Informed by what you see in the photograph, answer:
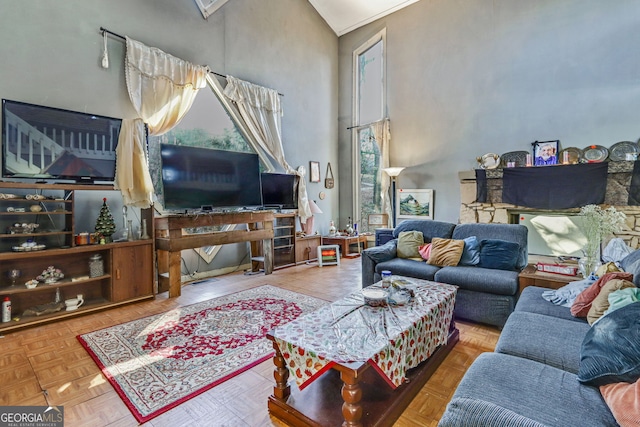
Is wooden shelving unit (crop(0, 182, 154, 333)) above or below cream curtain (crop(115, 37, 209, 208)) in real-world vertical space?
below

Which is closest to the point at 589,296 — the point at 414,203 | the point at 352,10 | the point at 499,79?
the point at 414,203

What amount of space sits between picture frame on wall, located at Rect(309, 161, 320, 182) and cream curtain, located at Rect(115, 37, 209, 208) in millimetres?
2501

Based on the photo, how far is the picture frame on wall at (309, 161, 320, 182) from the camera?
6.11 m

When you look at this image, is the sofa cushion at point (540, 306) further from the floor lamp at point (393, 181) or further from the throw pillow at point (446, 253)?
the floor lamp at point (393, 181)

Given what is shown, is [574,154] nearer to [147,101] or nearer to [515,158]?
[515,158]

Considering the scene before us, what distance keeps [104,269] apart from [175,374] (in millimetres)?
1982

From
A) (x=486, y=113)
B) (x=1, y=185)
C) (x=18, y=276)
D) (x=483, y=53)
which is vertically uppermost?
(x=483, y=53)

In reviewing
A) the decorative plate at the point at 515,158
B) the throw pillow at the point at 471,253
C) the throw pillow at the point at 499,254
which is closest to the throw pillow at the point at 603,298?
the throw pillow at the point at 499,254

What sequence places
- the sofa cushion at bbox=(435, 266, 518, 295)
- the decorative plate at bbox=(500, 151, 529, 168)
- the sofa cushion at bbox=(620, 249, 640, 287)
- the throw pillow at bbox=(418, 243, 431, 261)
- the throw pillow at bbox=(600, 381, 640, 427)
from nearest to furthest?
the throw pillow at bbox=(600, 381, 640, 427)
the sofa cushion at bbox=(620, 249, 640, 287)
the sofa cushion at bbox=(435, 266, 518, 295)
the throw pillow at bbox=(418, 243, 431, 261)
the decorative plate at bbox=(500, 151, 529, 168)

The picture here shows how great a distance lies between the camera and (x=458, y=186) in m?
5.25

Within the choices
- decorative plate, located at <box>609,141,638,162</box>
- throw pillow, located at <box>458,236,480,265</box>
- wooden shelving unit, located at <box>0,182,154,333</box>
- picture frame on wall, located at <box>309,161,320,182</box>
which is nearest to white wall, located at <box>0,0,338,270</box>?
picture frame on wall, located at <box>309,161,320,182</box>

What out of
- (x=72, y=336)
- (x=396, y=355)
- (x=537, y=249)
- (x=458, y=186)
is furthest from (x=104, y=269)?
(x=537, y=249)

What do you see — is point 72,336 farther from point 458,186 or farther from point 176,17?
point 458,186

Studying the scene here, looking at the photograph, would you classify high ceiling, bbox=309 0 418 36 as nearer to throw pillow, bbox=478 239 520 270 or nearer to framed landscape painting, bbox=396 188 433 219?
framed landscape painting, bbox=396 188 433 219
